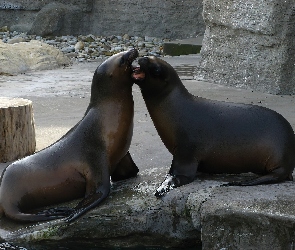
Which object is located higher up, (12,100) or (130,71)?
(130,71)

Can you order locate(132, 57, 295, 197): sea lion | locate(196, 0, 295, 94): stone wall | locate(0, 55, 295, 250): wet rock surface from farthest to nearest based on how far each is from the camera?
locate(196, 0, 295, 94): stone wall
locate(132, 57, 295, 197): sea lion
locate(0, 55, 295, 250): wet rock surface

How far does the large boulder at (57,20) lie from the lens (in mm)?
13688

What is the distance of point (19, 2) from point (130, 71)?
11.7 metres

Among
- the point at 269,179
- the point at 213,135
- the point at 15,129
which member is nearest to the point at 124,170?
the point at 213,135

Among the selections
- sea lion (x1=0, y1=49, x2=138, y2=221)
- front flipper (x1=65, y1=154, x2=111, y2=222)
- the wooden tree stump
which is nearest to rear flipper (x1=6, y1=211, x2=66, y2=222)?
sea lion (x1=0, y1=49, x2=138, y2=221)

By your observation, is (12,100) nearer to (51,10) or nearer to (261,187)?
(261,187)

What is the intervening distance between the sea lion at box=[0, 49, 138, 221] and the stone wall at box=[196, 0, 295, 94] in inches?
131

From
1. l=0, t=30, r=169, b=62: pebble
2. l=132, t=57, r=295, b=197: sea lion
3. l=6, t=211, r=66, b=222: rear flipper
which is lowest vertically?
l=0, t=30, r=169, b=62: pebble

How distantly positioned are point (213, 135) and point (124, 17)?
10.4m

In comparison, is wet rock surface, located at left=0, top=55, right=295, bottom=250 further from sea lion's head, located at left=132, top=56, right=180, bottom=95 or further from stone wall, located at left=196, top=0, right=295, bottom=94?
stone wall, located at left=196, top=0, right=295, bottom=94

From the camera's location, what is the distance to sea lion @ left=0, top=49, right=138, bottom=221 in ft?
10.9

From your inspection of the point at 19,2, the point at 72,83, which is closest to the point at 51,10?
the point at 19,2

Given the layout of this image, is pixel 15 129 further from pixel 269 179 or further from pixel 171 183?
pixel 269 179

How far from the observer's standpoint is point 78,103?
6449 millimetres
